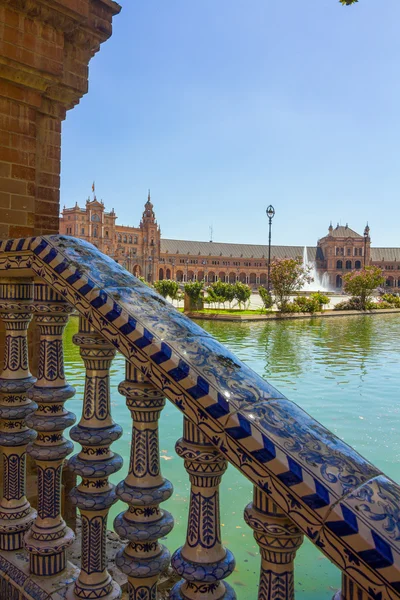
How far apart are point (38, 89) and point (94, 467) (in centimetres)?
207

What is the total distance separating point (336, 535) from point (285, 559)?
218mm

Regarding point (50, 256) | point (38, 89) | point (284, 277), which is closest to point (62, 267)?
point (50, 256)

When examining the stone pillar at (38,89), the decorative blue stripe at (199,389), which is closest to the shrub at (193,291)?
the stone pillar at (38,89)

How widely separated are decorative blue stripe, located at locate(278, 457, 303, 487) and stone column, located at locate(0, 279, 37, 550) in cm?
110

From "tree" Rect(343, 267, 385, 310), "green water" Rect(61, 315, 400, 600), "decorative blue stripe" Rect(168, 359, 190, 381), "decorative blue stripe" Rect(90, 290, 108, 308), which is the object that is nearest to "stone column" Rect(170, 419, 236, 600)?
"decorative blue stripe" Rect(168, 359, 190, 381)

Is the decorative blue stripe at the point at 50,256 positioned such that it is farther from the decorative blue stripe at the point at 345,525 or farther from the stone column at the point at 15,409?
the decorative blue stripe at the point at 345,525

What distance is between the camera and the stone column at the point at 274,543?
98 cm

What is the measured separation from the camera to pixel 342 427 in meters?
6.96

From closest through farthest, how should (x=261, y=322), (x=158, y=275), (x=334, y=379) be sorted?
(x=334, y=379) < (x=261, y=322) < (x=158, y=275)

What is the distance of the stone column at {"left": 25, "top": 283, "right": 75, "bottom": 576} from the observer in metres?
1.52

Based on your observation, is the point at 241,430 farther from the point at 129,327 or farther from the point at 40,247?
the point at 40,247

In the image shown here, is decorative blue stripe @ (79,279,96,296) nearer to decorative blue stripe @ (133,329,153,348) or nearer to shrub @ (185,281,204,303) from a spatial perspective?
decorative blue stripe @ (133,329,153,348)

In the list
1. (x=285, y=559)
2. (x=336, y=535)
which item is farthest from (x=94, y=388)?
(x=336, y=535)

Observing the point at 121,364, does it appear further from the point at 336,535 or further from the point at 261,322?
the point at 261,322
